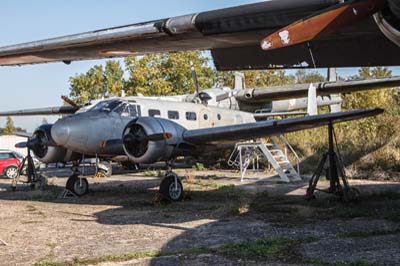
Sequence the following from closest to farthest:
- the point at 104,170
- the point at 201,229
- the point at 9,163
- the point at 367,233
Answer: the point at 367,233, the point at 201,229, the point at 104,170, the point at 9,163

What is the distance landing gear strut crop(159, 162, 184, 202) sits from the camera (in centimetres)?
1134

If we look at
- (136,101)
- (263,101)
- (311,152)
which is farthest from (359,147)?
(136,101)

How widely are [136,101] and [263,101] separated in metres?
12.6

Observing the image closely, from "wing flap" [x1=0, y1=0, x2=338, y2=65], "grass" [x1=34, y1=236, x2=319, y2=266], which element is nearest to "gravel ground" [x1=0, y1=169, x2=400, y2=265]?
"grass" [x1=34, y1=236, x2=319, y2=266]

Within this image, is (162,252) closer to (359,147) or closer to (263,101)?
(359,147)

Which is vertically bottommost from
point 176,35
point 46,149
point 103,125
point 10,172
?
point 10,172

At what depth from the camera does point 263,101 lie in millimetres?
24844

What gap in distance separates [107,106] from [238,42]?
6728 millimetres

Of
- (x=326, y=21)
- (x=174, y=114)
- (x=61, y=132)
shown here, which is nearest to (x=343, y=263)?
(x=326, y=21)

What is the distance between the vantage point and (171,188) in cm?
1145

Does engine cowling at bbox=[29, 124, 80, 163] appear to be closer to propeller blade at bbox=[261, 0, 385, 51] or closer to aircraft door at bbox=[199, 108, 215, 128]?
aircraft door at bbox=[199, 108, 215, 128]

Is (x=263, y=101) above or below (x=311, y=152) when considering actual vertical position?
above

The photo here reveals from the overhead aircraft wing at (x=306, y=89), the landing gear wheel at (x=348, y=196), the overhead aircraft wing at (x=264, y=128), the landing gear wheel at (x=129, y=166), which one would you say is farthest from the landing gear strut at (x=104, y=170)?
the landing gear wheel at (x=348, y=196)

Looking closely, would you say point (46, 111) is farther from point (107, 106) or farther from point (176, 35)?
point (176, 35)
